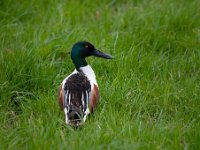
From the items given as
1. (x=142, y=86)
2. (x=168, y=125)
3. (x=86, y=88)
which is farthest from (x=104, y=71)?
(x=168, y=125)

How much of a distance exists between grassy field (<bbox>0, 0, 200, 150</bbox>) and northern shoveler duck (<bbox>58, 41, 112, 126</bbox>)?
11cm

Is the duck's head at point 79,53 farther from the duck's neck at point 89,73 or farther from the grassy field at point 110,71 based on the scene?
the grassy field at point 110,71

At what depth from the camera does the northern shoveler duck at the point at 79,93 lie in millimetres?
4539

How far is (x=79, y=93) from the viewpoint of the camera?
473 centimetres

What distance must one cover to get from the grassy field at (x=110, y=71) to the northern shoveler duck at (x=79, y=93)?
0.11 metres


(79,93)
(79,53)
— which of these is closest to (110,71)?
(79,53)

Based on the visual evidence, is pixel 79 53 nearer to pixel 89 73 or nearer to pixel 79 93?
pixel 89 73

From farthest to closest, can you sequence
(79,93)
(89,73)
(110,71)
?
1. (110,71)
2. (89,73)
3. (79,93)

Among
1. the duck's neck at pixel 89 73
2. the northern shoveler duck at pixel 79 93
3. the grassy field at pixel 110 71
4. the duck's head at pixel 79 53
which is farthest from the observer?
the duck's head at pixel 79 53

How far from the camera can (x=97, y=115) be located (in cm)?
475

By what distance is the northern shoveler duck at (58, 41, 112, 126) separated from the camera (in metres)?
4.54

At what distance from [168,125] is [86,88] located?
823 mm

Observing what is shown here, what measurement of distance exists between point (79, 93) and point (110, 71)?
104 cm


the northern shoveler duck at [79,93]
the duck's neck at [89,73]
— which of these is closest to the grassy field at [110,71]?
the northern shoveler duck at [79,93]
